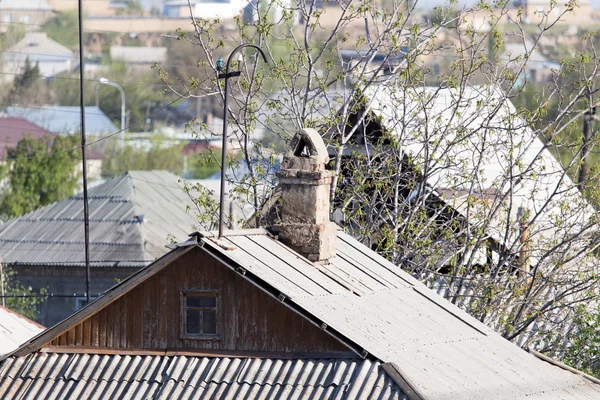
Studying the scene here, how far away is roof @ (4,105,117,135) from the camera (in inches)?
2857

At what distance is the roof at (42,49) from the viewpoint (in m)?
74.2

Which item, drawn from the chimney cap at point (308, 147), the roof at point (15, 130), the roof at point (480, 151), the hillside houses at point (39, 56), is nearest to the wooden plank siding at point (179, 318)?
the chimney cap at point (308, 147)

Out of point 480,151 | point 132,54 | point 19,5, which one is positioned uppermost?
point 19,5

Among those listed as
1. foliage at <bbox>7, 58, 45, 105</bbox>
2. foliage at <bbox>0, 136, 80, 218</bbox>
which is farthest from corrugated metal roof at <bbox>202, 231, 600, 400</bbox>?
foliage at <bbox>7, 58, 45, 105</bbox>

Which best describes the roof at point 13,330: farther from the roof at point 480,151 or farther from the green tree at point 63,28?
the green tree at point 63,28

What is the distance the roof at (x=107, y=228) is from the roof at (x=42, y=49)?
112 feet

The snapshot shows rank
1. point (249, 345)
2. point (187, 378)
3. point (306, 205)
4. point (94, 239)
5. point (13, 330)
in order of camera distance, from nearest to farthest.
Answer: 1. point (187, 378)
2. point (249, 345)
3. point (306, 205)
4. point (13, 330)
5. point (94, 239)

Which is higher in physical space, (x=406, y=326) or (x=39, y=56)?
(x=39, y=56)

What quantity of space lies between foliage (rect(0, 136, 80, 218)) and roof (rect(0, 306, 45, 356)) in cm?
3870

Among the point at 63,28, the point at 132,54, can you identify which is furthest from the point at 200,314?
the point at 132,54

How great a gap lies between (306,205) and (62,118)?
59257 mm

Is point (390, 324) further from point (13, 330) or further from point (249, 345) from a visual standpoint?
point (13, 330)

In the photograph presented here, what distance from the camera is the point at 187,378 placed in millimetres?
14242

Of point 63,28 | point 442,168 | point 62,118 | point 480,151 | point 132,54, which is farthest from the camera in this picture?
point 132,54
